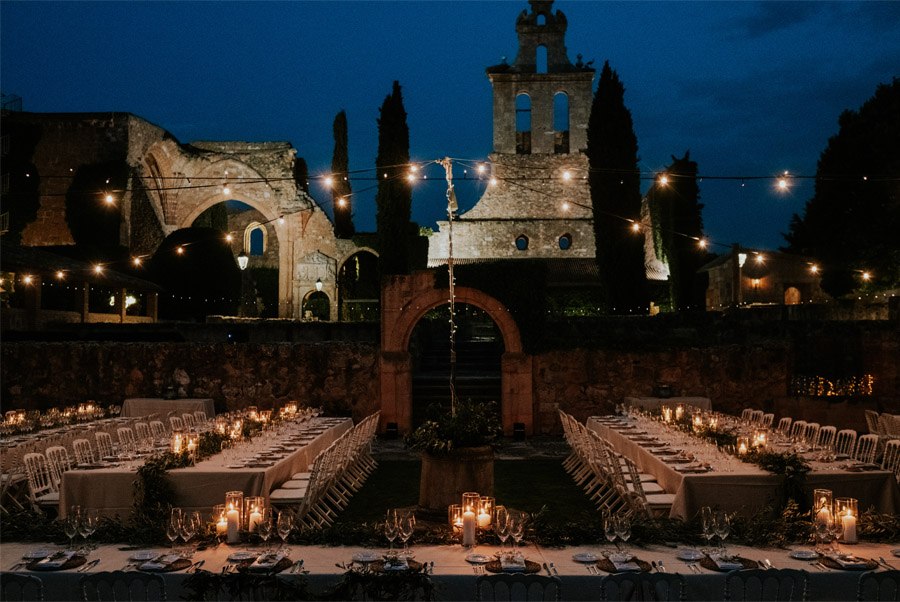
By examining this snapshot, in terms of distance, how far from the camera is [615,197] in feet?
95.5

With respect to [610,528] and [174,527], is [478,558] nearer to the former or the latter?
[610,528]

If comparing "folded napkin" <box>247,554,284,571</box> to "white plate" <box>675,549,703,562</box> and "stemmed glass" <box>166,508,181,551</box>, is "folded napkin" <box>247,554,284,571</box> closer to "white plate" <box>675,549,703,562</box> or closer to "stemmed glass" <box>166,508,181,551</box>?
"stemmed glass" <box>166,508,181,551</box>

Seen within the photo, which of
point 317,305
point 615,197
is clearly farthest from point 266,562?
point 317,305

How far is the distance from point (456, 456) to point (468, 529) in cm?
287

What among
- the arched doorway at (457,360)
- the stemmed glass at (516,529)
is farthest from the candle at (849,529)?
the arched doorway at (457,360)

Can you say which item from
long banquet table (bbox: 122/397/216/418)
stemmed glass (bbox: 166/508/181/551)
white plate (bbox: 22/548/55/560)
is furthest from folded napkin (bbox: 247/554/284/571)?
Answer: long banquet table (bbox: 122/397/216/418)

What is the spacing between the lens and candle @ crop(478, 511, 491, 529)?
546 centimetres

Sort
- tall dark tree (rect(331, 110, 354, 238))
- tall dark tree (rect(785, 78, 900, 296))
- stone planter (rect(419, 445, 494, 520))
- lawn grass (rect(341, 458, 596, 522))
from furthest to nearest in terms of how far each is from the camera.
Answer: tall dark tree (rect(331, 110, 354, 238)) < tall dark tree (rect(785, 78, 900, 296)) < lawn grass (rect(341, 458, 596, 522)) < stone planter (rect(419, 445, 494, 520))

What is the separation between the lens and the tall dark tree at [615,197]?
90.7 feet

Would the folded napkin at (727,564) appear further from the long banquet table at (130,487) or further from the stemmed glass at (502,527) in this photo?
the long banquet table at (130,487)

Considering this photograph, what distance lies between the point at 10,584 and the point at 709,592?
3740 mm

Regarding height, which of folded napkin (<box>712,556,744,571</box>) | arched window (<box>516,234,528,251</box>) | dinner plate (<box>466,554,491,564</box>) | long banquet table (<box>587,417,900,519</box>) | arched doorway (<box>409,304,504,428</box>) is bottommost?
long banquet table (<box>587,417,900,519</box>)

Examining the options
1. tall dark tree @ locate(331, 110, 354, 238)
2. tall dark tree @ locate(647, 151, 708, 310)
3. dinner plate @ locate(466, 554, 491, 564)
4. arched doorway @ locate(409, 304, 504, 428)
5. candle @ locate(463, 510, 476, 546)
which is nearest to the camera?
dinner plate @ locate(466, 554, 491, 564)

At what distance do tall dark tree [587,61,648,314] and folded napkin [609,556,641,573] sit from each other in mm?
23523
